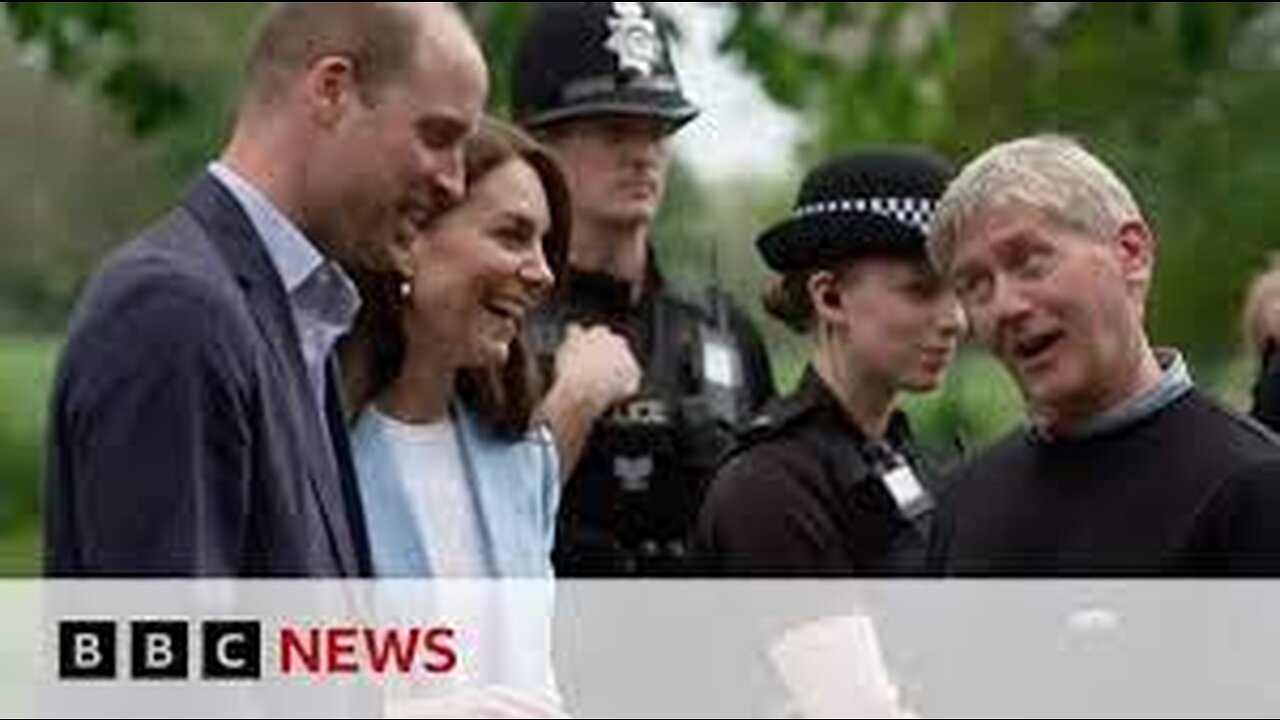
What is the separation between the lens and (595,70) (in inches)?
207

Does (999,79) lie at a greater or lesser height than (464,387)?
greater

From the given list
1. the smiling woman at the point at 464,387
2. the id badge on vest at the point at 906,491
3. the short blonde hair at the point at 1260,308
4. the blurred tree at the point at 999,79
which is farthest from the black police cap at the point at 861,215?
the blurred tree at the point at 999,79

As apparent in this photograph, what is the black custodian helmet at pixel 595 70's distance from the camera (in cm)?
523

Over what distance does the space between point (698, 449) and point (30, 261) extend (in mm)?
6965

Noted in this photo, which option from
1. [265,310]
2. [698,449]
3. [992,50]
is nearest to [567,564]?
[698,449]

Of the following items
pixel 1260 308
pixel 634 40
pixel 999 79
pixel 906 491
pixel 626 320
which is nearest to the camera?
pixel 906 491

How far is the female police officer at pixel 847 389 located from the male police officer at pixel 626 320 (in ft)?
0.92

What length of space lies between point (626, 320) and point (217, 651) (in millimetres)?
1899

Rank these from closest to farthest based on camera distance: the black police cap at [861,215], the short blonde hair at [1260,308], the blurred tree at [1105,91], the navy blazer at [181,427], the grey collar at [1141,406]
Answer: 1. the navy blazer at [181,427]
2. the grey collar at [1141,406]
3. the black police cap at [861,215]
4. the short blonde hair at [1260,308]
5. the blurred tree at [1105,91]

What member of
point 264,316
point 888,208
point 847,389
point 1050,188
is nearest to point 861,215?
point 888,208

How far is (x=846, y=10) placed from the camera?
38.8ft

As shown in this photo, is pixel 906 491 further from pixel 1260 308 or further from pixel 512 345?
pixel 1260 308

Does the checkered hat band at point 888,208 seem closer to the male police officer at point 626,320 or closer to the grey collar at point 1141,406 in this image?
the male police officer at point 626,320

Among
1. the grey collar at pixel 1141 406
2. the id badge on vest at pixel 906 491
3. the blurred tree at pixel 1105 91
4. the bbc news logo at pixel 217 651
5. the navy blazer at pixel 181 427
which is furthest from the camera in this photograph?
the blurred tree at pixel 1105 91
